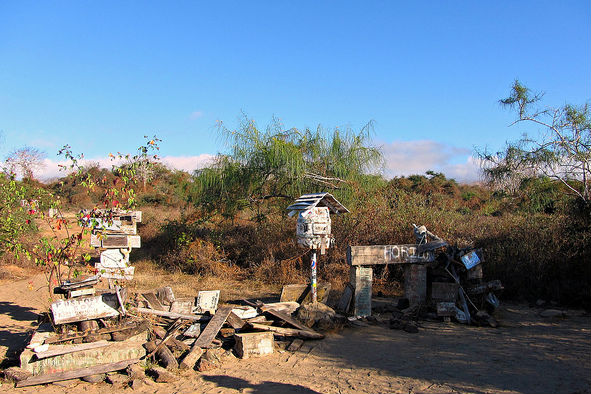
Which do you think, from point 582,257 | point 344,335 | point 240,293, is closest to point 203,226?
point 240,293

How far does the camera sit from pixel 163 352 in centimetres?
585

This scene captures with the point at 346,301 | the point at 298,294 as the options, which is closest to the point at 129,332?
the point at 298,294

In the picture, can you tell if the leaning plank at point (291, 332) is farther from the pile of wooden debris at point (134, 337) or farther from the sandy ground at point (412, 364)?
the sandy ground at point (412, 364)

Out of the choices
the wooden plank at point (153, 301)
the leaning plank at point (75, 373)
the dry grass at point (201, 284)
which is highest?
the wooden plank at point (153, 301)

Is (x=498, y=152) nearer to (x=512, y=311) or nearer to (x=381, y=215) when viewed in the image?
(x=381, y=215)

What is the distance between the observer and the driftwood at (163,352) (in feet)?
18.5

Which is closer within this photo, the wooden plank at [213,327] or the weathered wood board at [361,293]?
the wooden plank at [213,327]

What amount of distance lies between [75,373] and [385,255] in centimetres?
508

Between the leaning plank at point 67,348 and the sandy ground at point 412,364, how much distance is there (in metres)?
0.39

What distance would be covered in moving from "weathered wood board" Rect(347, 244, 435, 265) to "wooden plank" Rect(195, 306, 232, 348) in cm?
235

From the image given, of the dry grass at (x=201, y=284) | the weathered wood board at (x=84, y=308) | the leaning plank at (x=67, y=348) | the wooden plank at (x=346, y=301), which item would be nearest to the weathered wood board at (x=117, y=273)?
the dry grass at (x=201, y=284)

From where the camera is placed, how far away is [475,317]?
742 centimetres

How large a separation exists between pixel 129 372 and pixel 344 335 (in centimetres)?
318

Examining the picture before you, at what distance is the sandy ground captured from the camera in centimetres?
502
